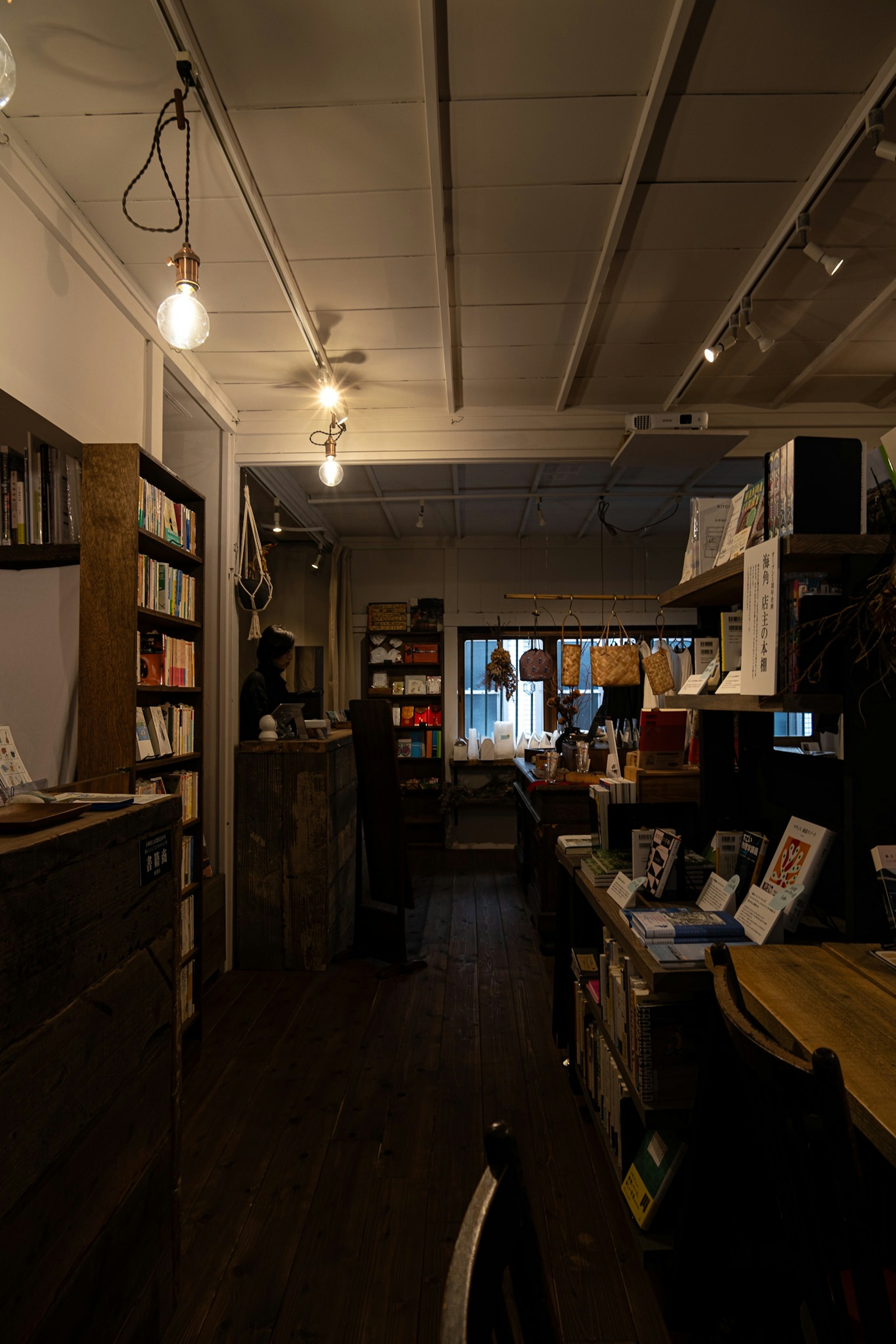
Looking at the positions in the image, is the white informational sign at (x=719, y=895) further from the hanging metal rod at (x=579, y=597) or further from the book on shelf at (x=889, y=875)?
the hanging metal rod at (x=579, y=597)

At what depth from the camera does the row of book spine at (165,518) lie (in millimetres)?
2850

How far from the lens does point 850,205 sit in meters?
2.66

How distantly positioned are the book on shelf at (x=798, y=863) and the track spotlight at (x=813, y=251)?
1.94 meters

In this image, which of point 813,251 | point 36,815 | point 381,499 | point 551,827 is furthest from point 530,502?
point 36,815

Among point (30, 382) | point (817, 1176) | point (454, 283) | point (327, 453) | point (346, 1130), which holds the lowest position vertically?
point (346, 1130)

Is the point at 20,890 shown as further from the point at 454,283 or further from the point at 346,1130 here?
the point at 454,283

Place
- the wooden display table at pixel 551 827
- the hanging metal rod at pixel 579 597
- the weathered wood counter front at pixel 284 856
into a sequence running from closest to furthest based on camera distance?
the weathered wood counter front at pixel 284 856 < the wooden display table at pixel 551 827 < the hanging metal rod at pixel 579 597

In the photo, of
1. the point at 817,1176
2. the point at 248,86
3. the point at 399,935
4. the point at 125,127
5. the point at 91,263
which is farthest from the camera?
the point at 399,935

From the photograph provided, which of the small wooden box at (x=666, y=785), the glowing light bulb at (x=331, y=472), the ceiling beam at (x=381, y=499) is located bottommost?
A: the small wooden box at (x=666, y=785)

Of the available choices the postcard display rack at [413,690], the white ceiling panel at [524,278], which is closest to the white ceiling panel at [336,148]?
the white ceiling panel at [524,278]

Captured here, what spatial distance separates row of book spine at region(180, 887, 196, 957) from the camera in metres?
3.21

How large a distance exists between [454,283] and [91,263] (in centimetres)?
139

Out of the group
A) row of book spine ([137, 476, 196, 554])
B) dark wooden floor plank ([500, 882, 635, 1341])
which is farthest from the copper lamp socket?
dark wooden floor plank ([500, 882, 635, 1341])

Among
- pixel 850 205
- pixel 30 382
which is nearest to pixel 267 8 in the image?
pixel 30 382
